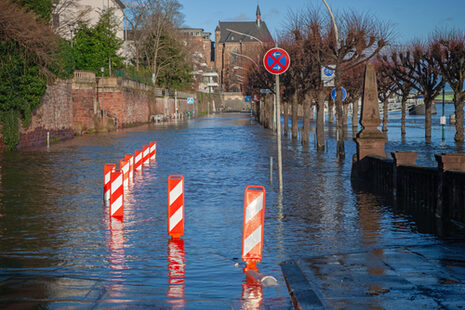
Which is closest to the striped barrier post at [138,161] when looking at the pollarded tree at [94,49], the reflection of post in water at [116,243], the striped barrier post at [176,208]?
the reflection of post in water at [116,243]

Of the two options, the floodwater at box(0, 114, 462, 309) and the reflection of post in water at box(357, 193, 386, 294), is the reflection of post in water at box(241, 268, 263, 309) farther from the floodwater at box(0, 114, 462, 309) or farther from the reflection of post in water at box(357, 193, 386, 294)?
the reflection of post in water at box(357, 193, 386, 294)

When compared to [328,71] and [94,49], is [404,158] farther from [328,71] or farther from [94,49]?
[94,49]

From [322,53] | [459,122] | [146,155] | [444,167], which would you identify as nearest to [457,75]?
[459,122]

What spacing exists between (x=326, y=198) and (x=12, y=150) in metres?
21.4

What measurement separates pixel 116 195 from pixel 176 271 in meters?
4.55

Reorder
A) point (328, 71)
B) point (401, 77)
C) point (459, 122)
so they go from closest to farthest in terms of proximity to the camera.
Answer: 1. point (328, 71)
2. point (459, 122)
3. point (401, 77)

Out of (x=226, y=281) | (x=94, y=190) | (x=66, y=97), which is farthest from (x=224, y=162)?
(x=66, y=97)

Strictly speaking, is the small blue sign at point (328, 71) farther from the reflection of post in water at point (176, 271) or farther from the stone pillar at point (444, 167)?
the reflection of post in water at point (176, 271)

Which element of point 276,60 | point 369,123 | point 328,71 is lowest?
point 369,123

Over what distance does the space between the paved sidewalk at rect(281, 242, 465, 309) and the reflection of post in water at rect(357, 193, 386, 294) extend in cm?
1

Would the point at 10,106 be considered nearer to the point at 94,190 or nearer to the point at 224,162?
the point at 224,162

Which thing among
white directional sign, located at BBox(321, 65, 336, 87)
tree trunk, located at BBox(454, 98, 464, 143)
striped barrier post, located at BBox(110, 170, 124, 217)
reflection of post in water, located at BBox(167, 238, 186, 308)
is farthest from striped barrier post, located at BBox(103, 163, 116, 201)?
tree trunk, located at BBox(454, 98, 464, 143)

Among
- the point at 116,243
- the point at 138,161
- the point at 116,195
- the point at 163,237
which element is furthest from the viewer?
the point at 138,161

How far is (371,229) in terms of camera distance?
1127 centimetres
